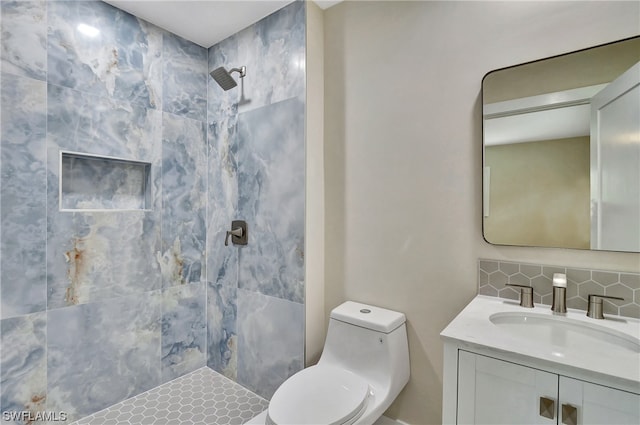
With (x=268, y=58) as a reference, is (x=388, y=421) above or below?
below

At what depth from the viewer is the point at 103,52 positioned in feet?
6.05

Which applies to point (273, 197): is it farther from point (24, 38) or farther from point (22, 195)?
point (24, 38)

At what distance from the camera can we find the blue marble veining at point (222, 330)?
7.20ft

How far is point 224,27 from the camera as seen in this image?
2.12 meters

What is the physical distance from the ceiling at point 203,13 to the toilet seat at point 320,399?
2.03 m

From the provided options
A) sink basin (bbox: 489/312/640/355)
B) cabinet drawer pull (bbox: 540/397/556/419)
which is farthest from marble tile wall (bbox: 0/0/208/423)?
cabinet drawer pull (bbox: 540/397/556/419)

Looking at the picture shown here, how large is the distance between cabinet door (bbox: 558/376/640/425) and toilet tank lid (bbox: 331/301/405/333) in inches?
28.6

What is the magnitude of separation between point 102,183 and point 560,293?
2.37 metres

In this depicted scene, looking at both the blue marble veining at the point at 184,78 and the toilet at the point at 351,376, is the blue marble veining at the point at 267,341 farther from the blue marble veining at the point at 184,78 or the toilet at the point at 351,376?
the blue marble veining at the point at 184,78

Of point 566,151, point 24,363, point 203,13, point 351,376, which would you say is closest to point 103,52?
point 203,13

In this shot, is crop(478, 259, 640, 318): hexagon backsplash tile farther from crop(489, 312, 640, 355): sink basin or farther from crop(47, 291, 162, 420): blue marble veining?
crop(47, 291, 162, 420): blue marble veining

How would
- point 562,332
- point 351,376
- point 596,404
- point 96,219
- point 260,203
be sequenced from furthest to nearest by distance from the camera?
point 260,203 < point 96,219 < point 351,376 < point 562,332 < point 596,404

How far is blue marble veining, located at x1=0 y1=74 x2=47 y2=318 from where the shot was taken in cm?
152

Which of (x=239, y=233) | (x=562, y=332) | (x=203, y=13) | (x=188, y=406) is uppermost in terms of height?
(x=203, y=13)
